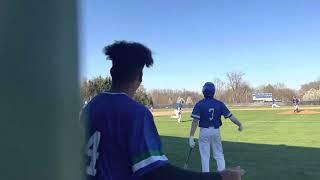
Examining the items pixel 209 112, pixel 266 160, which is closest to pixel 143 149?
pixel 209 112

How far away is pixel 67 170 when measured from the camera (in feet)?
4.29

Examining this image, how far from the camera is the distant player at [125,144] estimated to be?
238cm

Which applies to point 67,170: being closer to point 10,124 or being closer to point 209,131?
point 10,124

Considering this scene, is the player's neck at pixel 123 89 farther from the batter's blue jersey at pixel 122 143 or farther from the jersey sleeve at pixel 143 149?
the jersey sleeve at pixel 143 149

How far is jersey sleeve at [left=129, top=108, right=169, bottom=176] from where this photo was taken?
239 cm

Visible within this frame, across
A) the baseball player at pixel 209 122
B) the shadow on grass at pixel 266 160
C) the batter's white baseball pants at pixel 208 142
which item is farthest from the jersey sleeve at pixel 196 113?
the shadow on grass at pixel 266 160

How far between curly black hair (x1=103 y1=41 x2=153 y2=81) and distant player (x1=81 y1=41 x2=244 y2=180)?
0.01 meters

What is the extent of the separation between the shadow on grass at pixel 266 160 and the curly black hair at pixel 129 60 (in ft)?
26.7

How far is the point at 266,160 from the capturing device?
44.7ft

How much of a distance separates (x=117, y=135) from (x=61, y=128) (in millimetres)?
1184

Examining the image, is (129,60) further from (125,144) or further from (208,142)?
(208,142)

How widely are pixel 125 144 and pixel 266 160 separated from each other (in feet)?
38.1

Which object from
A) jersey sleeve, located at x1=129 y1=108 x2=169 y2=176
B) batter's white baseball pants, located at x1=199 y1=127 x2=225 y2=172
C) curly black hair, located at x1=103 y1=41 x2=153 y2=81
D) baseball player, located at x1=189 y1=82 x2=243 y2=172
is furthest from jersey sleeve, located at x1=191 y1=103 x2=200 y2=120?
jersey sleeve, located at x1=129 y1=108 x2=169 y2=176

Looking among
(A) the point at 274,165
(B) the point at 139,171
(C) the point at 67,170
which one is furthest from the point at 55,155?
(A) the point at 274,165
